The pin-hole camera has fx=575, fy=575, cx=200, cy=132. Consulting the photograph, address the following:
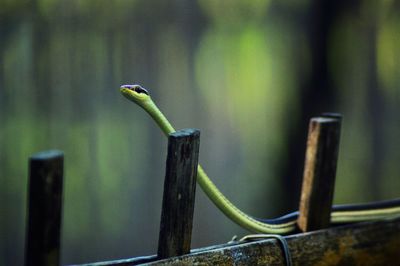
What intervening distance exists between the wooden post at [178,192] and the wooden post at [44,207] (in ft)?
1.05

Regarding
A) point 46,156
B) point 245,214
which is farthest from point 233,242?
point 46,156

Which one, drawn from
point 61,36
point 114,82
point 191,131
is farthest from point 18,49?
point 191,131

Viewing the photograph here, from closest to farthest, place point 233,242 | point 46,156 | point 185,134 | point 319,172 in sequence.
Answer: point 46,156 → point 185,134 → point 233,242 → point 319,172

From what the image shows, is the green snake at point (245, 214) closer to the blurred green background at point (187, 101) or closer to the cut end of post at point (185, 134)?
the cut end of post at point (185, 134)

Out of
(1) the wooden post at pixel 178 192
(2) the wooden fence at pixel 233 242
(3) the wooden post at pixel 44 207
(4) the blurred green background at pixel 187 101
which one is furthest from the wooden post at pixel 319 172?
(4) the blurred green background at pixel 187 101

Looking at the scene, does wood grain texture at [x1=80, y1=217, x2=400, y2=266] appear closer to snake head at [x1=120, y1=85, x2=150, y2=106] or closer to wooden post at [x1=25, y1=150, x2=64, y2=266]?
wooden post at [x1=25, y1=150, x2=64, y2=266]

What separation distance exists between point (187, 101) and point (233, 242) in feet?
6.23

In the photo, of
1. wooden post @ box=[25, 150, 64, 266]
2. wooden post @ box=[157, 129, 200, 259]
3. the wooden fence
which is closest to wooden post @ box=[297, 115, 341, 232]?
the wooden fence

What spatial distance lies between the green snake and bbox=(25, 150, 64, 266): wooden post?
21.0 inches

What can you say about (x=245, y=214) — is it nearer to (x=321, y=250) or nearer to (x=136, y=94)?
(x=321, y=250)

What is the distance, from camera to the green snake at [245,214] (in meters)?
1.77

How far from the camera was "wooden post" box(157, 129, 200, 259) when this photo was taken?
1.46m

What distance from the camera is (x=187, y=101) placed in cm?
346

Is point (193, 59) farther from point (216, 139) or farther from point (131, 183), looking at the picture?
point (131, 183)
